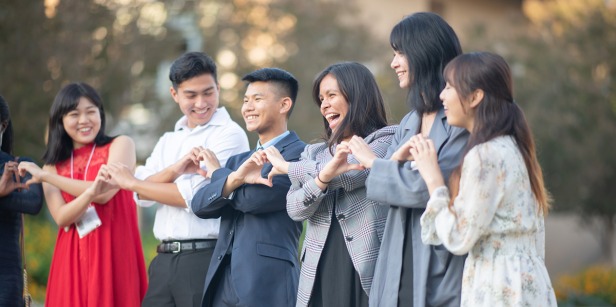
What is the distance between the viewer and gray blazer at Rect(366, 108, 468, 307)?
4184 millimetres

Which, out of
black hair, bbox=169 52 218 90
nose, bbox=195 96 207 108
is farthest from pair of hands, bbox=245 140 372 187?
black hair, bbox=169 52 218 90

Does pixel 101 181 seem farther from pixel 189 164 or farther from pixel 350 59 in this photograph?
pixel 350 59

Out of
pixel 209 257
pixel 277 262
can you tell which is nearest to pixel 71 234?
pixel 209 257

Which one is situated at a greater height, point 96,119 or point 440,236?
point 96,119

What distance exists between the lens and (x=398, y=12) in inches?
886

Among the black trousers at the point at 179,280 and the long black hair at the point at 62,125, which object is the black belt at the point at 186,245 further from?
the long black hair at the point at 62,125

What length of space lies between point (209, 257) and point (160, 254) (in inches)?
12.6

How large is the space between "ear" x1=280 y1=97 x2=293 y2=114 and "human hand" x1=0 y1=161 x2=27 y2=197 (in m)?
1.73

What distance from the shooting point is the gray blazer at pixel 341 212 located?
184 inches

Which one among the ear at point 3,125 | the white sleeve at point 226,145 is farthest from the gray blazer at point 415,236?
the ear at point 3,125

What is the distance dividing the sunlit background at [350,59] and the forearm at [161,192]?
7.46 metres

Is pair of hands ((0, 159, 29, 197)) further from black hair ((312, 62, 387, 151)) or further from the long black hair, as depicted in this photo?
black hair ((312, 62, 387, 151))

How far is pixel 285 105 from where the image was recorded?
216 inches

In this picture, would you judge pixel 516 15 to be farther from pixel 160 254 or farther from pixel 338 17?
pixel 160 254
